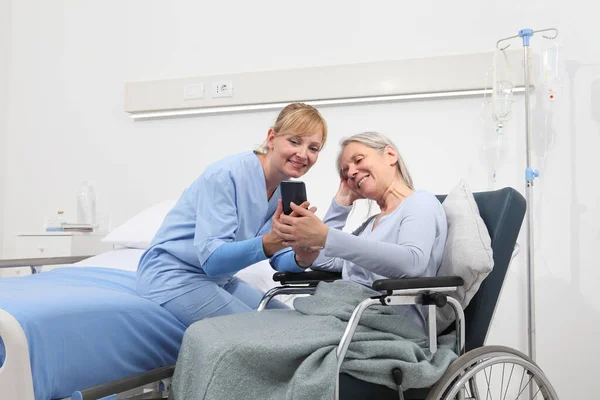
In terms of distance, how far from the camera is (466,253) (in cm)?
172

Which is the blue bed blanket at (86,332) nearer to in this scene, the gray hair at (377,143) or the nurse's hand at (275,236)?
the nurse's hand at (275,236)

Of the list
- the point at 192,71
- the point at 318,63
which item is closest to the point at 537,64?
the point at 318,63

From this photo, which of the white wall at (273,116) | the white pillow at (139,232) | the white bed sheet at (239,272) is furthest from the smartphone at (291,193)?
the white wall at (273,116)

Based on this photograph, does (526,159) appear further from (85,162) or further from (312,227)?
(85,162)

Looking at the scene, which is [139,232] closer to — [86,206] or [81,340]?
[86,206]

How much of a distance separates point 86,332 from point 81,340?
3cm

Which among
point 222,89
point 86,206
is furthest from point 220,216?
point 86,206

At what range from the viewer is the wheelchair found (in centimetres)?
151

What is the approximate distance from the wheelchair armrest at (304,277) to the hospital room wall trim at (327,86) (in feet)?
4.79

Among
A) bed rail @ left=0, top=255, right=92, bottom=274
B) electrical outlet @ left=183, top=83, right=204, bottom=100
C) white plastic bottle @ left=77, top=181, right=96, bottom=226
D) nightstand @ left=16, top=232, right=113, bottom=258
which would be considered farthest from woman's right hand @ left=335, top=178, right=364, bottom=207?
white plastic bottle @ left=77, top=181, right=96, bottom=226

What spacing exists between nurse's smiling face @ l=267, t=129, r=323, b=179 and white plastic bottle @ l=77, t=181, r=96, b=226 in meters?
1.96

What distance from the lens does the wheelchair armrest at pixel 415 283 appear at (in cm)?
151

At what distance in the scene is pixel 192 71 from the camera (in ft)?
12.2

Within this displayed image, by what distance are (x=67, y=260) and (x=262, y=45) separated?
152cm
